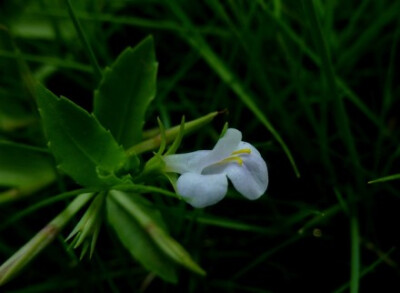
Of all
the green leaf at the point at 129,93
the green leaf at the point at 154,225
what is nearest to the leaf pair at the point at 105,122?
the green leaf at the point at 129,93

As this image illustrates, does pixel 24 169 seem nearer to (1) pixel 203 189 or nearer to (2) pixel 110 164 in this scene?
(2) pixel 110 164

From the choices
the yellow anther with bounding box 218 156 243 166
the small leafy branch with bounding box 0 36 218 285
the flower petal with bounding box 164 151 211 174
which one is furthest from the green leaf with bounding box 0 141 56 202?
the yellow anther with bounding box 218 156 243 166

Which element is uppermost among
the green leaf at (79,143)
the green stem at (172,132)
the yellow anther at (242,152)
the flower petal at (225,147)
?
the green leaf at (79,143)

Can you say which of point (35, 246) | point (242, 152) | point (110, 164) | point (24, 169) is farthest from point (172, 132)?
point (24, 169)

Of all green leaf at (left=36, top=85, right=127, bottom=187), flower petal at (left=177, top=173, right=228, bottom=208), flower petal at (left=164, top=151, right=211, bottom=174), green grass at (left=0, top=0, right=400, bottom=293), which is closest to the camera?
flower petal at (left=177, top=173, right=228, bottom=208)

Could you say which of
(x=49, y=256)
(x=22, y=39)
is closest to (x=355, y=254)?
(x=49, y=256)

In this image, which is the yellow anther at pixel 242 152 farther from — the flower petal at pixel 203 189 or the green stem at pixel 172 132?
the green stem at pixel 172 132

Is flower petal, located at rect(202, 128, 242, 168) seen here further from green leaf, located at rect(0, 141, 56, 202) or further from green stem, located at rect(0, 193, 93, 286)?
green leaf, located at rect(0, 141, 56, 202)
